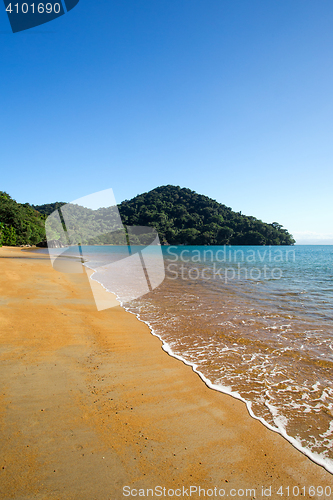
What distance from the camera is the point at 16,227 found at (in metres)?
57.7

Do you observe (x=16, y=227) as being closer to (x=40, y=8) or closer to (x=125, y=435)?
(x=40, y=8)

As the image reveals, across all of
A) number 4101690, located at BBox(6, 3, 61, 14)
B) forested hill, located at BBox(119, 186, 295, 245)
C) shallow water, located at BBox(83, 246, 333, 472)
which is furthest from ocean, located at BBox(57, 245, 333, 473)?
forested hill, located at BBox(119, 186, 295, 245)

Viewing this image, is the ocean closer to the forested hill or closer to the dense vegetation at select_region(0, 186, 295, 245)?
the dense vegetation at select_region(0, 186, 295, 245)

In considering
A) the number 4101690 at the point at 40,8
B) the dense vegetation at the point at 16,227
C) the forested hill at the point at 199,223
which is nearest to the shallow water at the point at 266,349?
the number 4101690 at the point at 40,8

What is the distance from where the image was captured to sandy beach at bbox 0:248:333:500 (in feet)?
8.16

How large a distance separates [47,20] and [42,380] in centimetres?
866

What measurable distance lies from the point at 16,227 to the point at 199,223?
4217 inches

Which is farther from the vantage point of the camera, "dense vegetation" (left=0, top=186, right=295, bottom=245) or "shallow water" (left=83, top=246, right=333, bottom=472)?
"dense vegetation" (left=0, top=186, right=295, bottom=245)

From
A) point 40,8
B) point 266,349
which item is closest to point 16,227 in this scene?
point 40,8

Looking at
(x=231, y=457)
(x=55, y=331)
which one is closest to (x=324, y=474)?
(x=231, y=457)

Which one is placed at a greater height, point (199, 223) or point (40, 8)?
point (199, 223)

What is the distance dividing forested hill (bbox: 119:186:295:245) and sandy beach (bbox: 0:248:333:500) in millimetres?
124334

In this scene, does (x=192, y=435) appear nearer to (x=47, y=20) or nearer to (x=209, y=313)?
(x=209, y=313)

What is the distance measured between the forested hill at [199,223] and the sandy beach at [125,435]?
408ft
